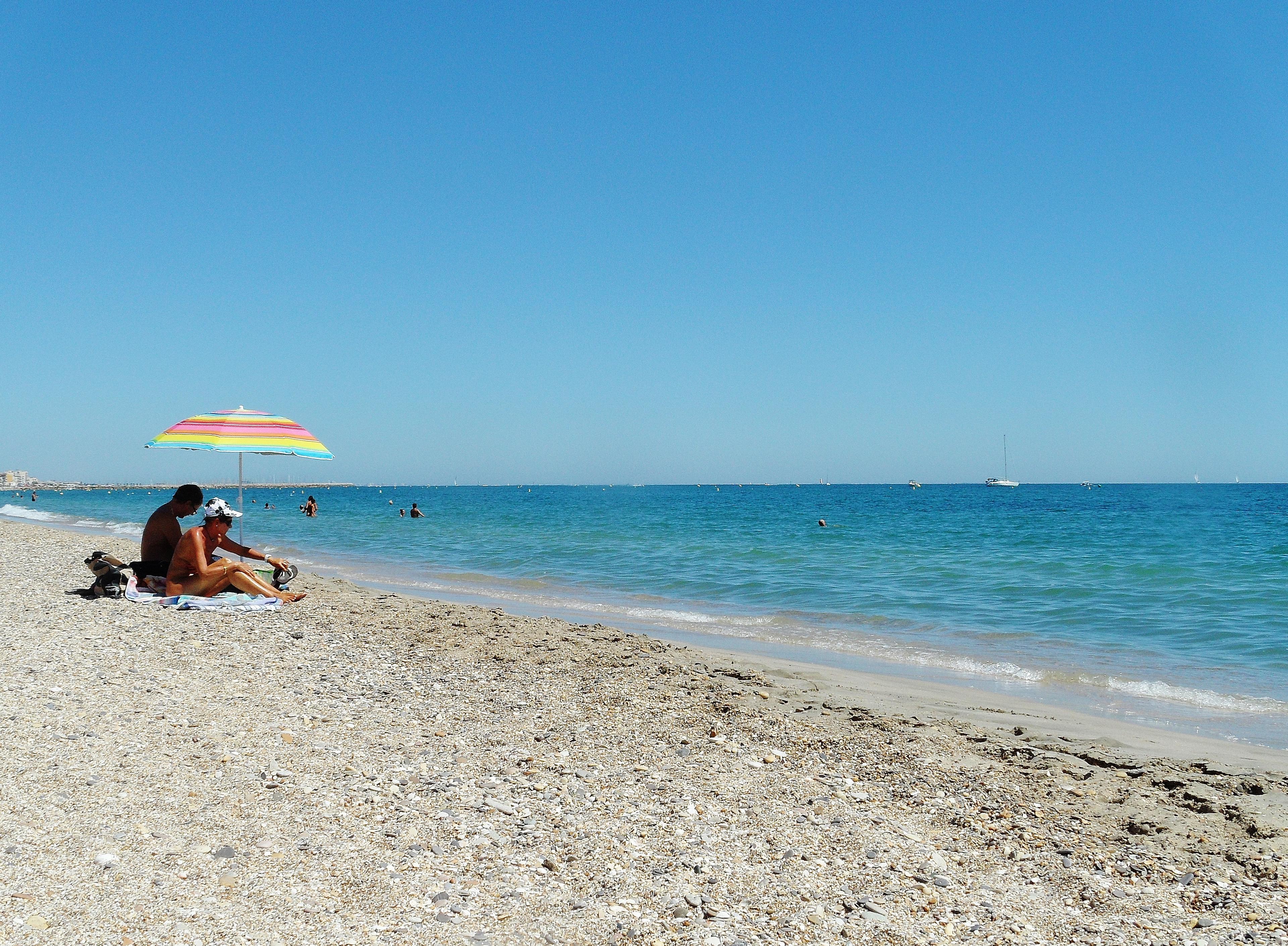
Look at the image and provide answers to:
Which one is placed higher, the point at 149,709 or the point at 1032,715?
the point at 149,709

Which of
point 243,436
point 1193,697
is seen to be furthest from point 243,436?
point 1193,697

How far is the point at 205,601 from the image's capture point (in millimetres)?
10828

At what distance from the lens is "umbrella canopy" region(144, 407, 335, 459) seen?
11.5 metres

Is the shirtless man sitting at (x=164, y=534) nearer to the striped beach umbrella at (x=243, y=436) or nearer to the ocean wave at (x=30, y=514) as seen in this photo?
the striped beach umbrella at (x=243, y=436)

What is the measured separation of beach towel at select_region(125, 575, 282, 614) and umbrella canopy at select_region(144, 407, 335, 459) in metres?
1.93

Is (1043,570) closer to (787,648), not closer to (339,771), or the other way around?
(787,648)

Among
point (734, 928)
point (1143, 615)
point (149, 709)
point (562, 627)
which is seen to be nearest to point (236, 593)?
point (562, 627)

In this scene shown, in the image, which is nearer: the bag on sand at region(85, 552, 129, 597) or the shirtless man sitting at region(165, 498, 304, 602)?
the shirtless man sitting at region(165, 498, 304, 602)

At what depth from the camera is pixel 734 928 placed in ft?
12.2

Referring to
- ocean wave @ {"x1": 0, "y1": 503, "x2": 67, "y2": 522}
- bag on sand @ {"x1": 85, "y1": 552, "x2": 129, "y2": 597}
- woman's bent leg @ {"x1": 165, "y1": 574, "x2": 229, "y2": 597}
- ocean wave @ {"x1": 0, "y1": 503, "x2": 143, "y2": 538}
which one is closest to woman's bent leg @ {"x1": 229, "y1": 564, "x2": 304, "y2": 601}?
woman's bent leg @ {"x1": 165, "y1": 574, "x2": 229, "y2": 597}

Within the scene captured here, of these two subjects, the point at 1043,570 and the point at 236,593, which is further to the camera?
the point at 1043,570

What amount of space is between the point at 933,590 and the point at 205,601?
1274 cm

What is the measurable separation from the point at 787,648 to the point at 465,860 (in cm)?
807

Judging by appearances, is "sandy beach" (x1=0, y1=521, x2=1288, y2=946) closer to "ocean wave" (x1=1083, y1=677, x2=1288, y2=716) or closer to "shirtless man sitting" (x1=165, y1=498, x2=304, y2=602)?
"ocean wave" (x1=1083, y1=677, x2=1288, y2=716)
